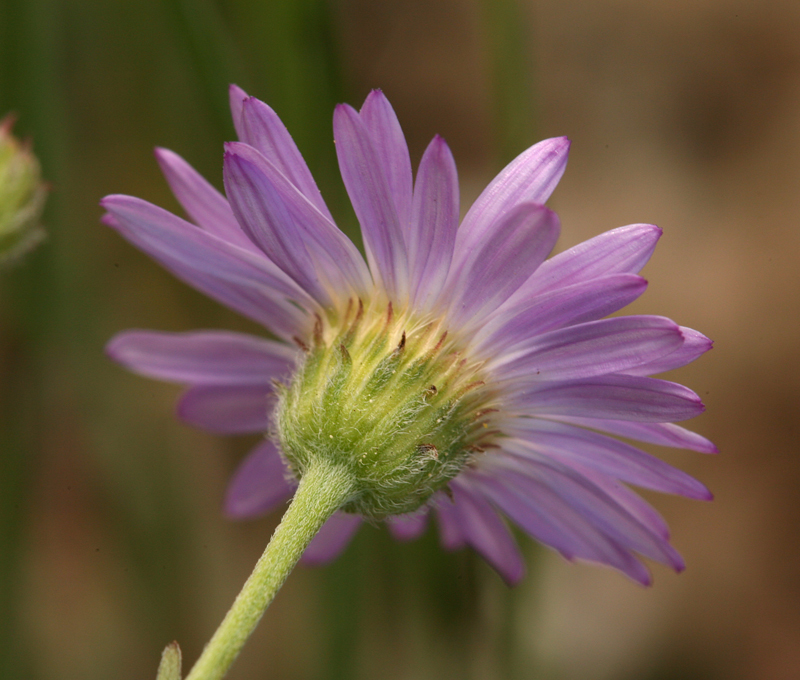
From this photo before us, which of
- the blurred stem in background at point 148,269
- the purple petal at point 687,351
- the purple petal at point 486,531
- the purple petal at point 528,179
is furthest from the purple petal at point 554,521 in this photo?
the blurred stem in background at point 148,269

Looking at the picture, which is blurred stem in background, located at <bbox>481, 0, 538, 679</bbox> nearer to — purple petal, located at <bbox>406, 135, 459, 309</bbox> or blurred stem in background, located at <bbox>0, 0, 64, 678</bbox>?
purple petal, located at <bbox>406, 135, 459, 309</bbox>

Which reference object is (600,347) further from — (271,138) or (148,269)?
(148,269)

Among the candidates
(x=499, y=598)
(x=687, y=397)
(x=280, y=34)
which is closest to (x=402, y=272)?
(x=687, y=397)

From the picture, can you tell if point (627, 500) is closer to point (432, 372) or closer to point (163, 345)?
point (432, 372)

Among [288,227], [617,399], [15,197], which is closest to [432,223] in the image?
[288,227]

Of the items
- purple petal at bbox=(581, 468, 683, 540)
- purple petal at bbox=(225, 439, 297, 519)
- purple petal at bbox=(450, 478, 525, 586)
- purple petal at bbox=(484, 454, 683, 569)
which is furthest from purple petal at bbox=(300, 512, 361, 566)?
purple petal at bbox=(581, 468, 683, 540)
